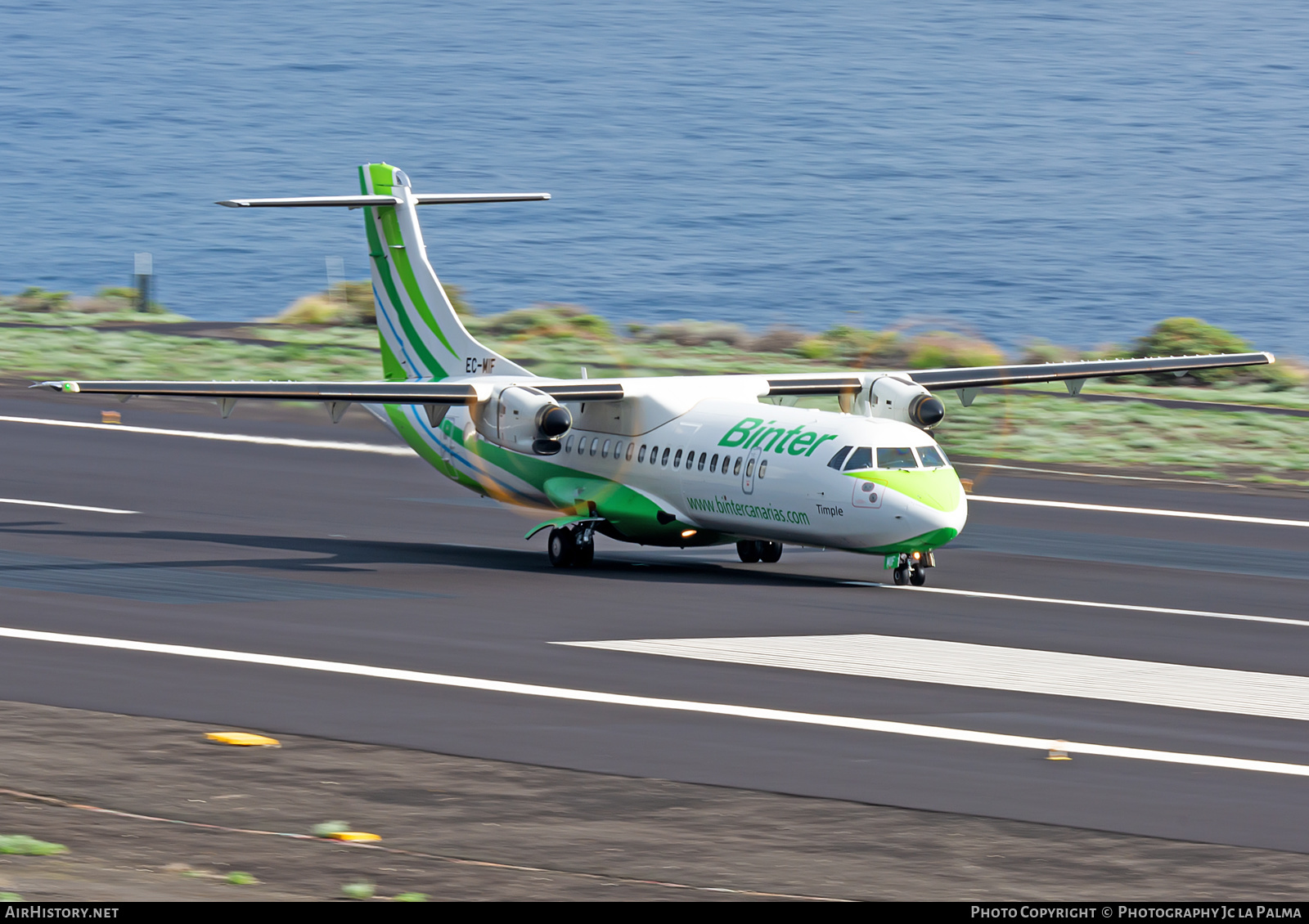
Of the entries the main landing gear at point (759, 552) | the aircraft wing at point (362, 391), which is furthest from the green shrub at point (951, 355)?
the aircraft wing at point (362, 391)

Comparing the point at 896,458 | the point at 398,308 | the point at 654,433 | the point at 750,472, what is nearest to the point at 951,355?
the point at 398,308

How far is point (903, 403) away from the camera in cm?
2900

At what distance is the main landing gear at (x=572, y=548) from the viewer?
28172mm

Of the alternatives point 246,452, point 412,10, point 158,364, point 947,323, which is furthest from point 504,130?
point 246,452

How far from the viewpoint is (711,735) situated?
16734mm

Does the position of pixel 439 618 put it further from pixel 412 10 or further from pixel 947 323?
pixel 412 10

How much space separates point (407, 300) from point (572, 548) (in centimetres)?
707

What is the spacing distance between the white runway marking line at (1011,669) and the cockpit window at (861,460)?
351 centimetres

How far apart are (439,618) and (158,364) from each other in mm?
26875

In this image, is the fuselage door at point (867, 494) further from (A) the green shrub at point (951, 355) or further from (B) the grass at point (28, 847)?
(A) the green shrub at point (951, 355)

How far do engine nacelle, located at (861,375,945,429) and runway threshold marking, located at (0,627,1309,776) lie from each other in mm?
11425

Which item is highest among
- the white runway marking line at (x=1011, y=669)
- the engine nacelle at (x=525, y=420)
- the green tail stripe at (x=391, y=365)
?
the green tail stripe at (x=391, y=365)

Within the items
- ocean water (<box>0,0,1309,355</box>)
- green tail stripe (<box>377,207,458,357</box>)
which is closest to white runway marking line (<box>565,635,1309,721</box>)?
green tail stripe (<box>377,207,458,357</box>)

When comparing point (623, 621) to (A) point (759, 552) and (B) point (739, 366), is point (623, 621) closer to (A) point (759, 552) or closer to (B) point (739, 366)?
(A) point (759, 552)
